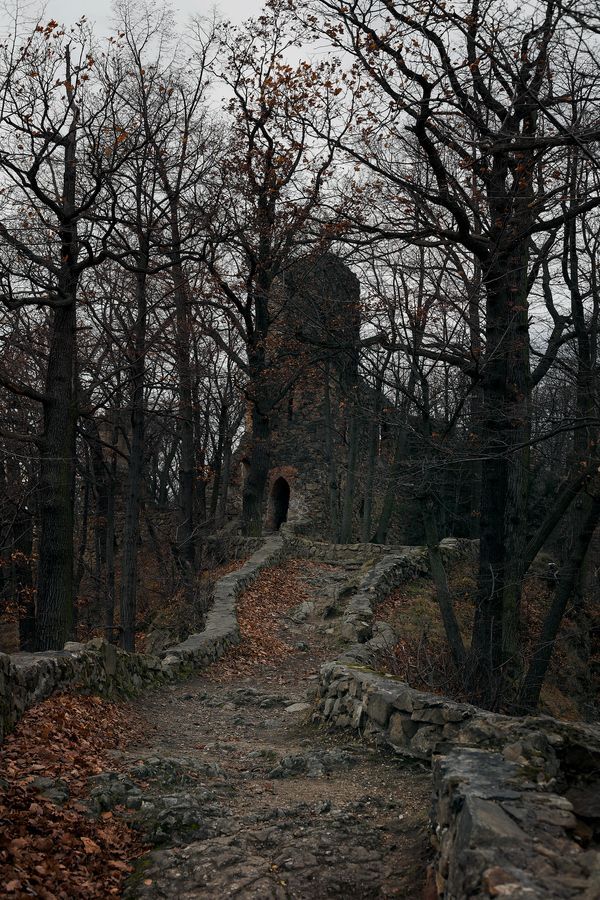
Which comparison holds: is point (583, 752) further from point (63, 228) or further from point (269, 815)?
point (63, 228)

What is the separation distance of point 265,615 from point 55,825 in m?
10.7

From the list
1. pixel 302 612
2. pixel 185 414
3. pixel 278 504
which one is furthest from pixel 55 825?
pixel 278 504

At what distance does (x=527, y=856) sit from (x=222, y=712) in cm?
707

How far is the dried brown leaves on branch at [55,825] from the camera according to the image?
397cm

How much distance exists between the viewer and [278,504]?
30.5 m

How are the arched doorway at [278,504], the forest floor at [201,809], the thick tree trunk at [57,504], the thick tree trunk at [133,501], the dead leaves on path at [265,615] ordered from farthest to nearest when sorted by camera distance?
the arched doorway at [278,504], the thick tree trunk at [133,501], the dead leaves on path at [265,615], the thick tree trunk at [57,504], the forest floor at [201,809]

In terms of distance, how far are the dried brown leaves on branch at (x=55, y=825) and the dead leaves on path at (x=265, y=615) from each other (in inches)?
215

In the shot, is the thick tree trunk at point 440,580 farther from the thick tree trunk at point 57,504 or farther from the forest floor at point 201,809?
the thick tree trunk at point 57,504

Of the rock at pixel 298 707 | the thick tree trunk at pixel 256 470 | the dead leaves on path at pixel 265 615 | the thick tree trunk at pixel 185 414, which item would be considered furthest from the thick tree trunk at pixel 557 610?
the thick tree trunk at pixel 256 470

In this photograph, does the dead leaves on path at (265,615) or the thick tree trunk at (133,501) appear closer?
the dead leaves on path at (265,615)

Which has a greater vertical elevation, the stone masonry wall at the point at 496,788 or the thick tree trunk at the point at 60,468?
the thick tree trunk at the point at 60,468

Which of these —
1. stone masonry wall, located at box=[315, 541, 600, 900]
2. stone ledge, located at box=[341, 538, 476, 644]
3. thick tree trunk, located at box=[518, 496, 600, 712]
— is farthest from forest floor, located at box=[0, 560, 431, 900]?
stone ledge, located at box=[341, 538, 476, 644]

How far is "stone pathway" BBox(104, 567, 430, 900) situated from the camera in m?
4.29

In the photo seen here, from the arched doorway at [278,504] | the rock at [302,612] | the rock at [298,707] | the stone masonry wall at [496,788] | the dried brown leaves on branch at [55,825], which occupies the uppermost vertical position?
the arched doorway at [278,504]
